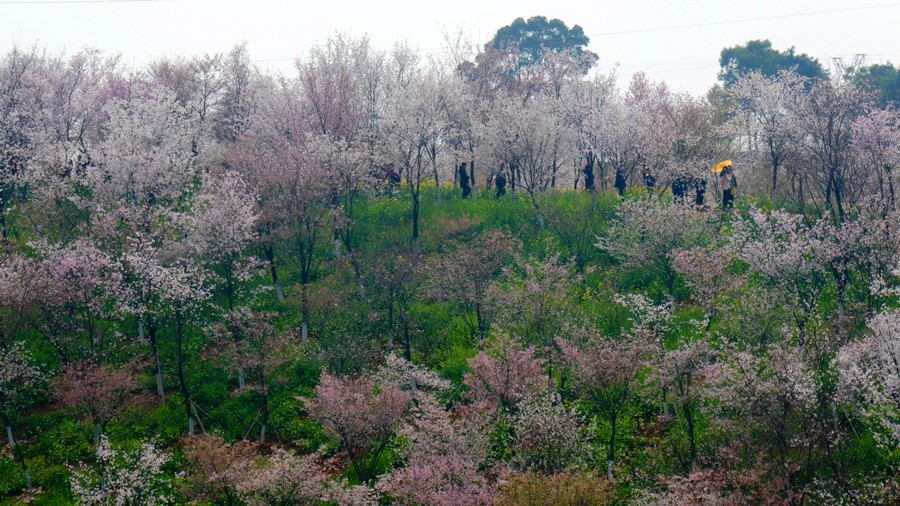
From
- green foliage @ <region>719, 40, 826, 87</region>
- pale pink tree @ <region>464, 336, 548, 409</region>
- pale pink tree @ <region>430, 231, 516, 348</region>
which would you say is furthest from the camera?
green foliage @ <region>719, 40, 826, 87</region>

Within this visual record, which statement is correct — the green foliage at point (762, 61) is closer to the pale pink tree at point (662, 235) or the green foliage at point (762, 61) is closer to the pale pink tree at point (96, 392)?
the pale pink tree at point (662, 235)

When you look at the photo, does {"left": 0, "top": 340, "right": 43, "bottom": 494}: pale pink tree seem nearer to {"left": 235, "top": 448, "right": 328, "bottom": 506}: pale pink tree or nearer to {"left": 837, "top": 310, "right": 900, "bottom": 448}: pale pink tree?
{"left": 235, "top": 448, "right": 328, "bottom": 506}: pale pink tree

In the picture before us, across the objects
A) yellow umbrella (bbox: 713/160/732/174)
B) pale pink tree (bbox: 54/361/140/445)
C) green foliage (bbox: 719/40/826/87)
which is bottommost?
pale pink tree (bbox: 54/361/140/445)

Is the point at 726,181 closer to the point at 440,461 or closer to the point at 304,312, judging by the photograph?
the point at 304,312

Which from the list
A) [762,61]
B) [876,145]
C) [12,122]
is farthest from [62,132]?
[762,61]

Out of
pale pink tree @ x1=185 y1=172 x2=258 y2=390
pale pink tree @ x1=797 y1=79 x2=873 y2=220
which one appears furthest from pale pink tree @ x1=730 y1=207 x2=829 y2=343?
pale pink tree @ x1=185 y1=172 x2=258 y2=390

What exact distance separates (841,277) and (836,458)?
36.6ft

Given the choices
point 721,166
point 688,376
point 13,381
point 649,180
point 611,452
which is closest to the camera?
point 688,376

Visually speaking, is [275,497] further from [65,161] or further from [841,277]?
[65,161]

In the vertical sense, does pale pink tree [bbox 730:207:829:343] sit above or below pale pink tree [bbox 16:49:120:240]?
below

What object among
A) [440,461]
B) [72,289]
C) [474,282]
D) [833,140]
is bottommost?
[440,461]

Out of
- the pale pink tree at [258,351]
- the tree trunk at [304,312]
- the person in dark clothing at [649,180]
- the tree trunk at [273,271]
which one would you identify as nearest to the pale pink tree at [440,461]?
the pale pink tree at [258,351]

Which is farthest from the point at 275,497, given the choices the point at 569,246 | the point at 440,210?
the point at 440,210

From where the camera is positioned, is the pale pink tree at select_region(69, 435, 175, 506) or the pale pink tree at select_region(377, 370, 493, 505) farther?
the pale pink tree at select_region(69, 435, 175, 506)
